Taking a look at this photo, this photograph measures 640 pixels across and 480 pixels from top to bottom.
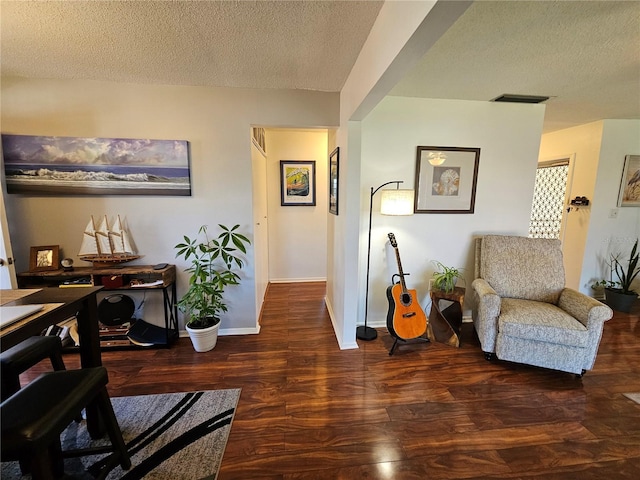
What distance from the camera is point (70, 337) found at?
2.28m

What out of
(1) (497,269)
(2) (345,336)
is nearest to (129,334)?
(2) (345,336)

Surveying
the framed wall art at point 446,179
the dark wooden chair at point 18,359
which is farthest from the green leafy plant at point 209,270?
the framed wall art at point 446,179

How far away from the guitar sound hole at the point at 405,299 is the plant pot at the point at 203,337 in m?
1.67

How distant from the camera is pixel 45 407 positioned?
3.10 feet

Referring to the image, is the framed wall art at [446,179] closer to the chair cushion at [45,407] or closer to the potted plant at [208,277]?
the potted plant at [208,277]

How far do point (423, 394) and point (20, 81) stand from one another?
3.92 metres

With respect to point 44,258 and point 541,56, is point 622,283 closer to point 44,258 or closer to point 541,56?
point 541,56

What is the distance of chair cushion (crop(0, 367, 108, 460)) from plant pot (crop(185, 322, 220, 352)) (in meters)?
1.05

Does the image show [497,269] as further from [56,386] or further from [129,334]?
[129,334]

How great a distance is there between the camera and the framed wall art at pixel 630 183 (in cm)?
319

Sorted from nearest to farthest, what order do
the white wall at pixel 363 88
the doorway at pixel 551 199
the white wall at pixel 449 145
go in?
the white wall at pixel 363 88, the white wall at pixel 449 145, the doorway at pixel 551 199

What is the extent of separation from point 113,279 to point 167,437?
1.36 m

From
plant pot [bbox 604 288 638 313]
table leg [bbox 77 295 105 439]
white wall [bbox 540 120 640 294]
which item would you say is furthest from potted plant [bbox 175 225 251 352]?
plant pot [bbox 604 288 638 313]

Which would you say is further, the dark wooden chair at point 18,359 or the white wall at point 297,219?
the white wall at point 297,219
